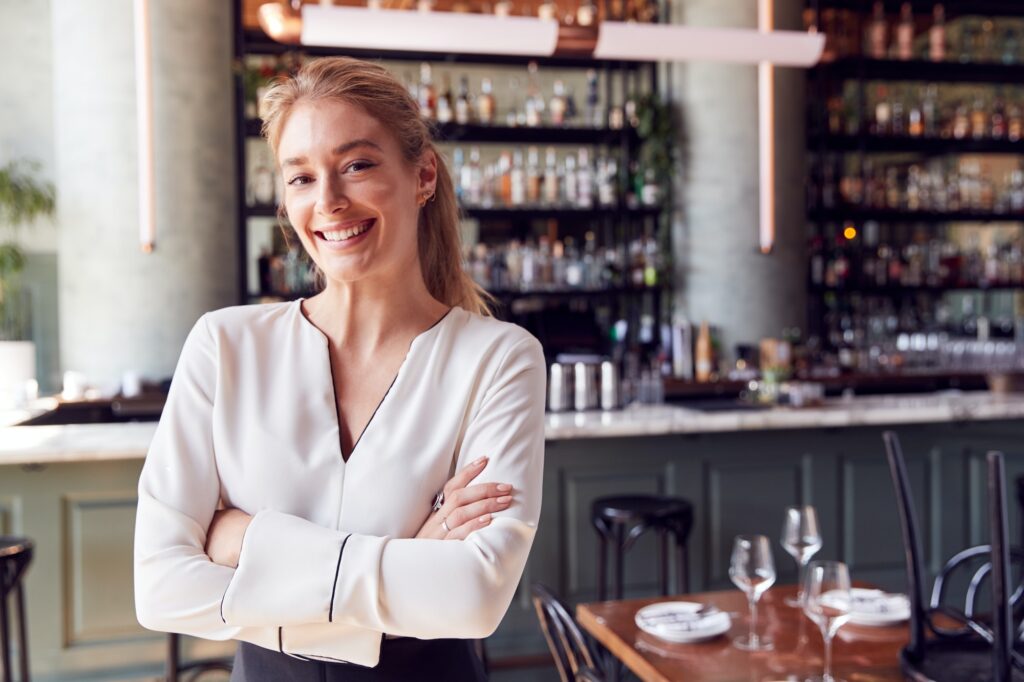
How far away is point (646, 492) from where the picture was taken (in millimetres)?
3801

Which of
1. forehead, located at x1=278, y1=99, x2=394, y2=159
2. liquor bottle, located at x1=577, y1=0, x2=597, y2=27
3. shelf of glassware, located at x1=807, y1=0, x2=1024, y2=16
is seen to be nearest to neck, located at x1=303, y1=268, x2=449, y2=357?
forehead, located at x1=278, y1=99, x2=394, y2=159

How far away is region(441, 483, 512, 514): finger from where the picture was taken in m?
1.25

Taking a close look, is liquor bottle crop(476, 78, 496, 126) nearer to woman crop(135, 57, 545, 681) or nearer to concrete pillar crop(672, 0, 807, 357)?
concrete pillar crop(672, 0, 807, 357)

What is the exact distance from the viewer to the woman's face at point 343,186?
4.26ft

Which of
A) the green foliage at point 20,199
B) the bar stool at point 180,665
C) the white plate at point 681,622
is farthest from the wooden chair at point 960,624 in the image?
the green foliage at point 20,199

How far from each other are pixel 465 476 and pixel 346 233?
1.24ft

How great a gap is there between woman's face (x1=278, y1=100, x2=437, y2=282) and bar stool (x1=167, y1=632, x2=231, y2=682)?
2.16 metres

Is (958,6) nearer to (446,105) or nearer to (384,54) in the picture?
(446,105)

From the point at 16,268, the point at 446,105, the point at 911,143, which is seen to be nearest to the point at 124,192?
the point at 16,268

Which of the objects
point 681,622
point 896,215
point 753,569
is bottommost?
point 681,622

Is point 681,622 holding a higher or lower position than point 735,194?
lower

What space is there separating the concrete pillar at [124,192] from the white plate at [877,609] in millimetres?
4516

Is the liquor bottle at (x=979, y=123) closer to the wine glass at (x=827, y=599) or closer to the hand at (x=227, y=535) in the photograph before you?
the wine glass at (x=827, y=599)

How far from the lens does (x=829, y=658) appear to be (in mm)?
1825
